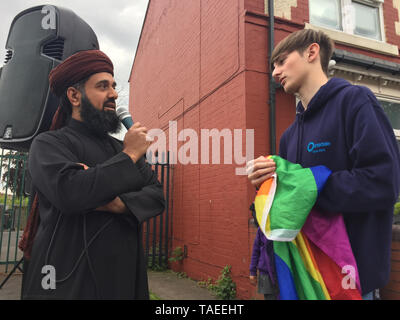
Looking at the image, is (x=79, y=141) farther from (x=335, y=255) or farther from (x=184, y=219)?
(x=184, y=219)

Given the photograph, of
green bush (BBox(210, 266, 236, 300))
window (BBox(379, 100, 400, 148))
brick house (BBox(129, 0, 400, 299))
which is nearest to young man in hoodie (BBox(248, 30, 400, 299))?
brick house (BBox(129, 0, 400, 299))

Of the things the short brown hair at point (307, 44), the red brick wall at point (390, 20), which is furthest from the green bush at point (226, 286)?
the red brick wall at point (390, 20)

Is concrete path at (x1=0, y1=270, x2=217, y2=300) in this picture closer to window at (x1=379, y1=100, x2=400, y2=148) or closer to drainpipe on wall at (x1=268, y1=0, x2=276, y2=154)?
drainpipe on wall at (x1=268, y1=0, x2=276, y2=154)

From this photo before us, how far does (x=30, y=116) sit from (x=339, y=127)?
1.78m

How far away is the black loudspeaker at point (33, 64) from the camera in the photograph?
1958mm

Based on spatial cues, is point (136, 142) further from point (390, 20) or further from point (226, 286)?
point (390, 20)

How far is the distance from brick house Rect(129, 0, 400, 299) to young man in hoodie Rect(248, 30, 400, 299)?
3.22 m

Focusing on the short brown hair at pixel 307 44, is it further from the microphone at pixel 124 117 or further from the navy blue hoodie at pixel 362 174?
the microphone at pixel 124 117

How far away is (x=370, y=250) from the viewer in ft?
4.25

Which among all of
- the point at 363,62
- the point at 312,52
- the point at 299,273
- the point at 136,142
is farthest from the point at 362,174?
the point at 363,62

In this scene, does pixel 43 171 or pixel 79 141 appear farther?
pixel 79 141

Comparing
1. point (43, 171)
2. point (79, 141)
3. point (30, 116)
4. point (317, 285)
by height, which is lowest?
point (317, 285)

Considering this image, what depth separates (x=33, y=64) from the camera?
80.5 inches
